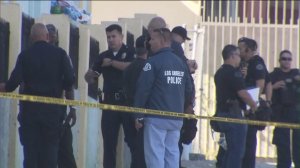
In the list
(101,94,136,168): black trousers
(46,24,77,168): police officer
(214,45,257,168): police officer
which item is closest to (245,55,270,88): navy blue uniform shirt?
(214,45,257,168): police officer

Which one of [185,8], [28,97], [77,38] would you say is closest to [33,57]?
[28,97]

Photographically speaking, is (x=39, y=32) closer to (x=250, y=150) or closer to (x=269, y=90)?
(x=250, y=150)

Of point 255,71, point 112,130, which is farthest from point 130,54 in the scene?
point 255,71

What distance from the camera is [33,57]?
351 inches

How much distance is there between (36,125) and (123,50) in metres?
1.77

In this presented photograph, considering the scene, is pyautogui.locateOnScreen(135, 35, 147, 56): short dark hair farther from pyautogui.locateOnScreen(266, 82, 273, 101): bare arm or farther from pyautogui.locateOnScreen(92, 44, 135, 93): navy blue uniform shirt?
pyautogui.locateOnScreen(266, 82, 273, 101): bare arm

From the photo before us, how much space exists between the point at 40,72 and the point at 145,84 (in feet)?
3.48

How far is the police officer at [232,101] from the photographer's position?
34.1ft

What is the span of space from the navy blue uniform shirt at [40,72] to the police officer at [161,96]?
830mm

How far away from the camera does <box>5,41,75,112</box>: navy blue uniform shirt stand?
29.0ft

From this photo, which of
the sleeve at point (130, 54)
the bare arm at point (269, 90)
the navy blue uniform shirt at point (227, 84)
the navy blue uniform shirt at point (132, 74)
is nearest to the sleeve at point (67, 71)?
the navy blue uniform shirt at point (132, 74)

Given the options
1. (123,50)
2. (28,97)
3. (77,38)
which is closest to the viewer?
(28,97)

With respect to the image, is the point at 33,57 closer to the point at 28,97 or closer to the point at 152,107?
the point at 28,97

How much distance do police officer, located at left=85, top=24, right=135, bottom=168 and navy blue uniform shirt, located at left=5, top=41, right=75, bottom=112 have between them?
1.11 m
